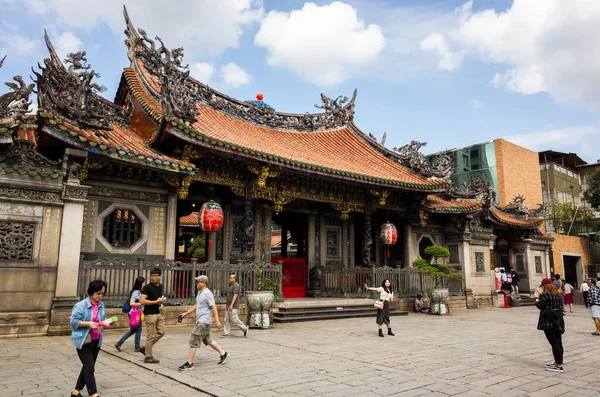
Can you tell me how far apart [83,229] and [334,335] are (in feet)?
21.7

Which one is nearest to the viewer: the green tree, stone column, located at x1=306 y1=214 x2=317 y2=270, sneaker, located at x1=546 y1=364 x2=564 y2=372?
sneaker, located at x1=546 y1=364 x2=564 y2=372

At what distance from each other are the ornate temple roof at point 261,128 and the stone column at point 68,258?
110 inches

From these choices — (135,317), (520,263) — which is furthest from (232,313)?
(520,263)

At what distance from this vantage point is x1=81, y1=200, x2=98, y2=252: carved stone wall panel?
10797 millimetres

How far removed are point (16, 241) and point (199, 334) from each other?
5.33 m

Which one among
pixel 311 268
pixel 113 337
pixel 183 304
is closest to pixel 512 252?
pixel 311 268

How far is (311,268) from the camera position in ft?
54.0

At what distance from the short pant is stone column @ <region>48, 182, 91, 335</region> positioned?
4.52m

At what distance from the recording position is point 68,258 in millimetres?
9586

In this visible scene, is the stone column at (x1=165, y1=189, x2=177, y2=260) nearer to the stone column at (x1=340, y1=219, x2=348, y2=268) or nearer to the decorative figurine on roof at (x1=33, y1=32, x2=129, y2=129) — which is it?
the decorative figurine on roof at (x1=33, y1=32, x2=129, y2=129)

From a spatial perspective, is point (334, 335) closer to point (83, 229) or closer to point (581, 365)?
point (581, 365)

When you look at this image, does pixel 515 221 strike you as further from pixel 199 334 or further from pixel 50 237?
pixel 50 237

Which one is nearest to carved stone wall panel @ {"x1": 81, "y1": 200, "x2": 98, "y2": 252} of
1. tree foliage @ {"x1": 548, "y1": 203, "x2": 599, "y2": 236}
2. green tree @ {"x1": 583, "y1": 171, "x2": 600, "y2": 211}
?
tree foliage @ {"x1": 548, "y1": 203, "x2": 599, "y2": 236}

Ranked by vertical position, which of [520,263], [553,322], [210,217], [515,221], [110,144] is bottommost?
[553,322]
